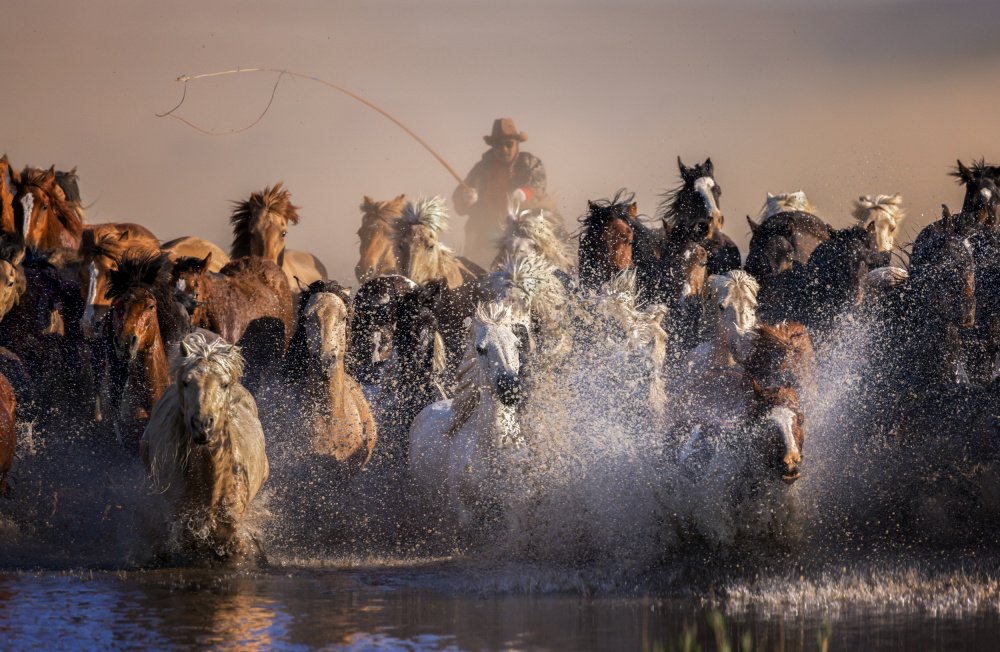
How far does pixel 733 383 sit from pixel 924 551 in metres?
1.23

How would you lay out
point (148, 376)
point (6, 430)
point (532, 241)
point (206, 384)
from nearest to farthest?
point (206, 384) < point (6, 430) < point (148, 376) < point (532, 241)

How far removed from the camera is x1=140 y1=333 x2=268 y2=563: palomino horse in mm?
5715

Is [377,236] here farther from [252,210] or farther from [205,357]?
[205,357]

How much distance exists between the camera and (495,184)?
13.9 meters

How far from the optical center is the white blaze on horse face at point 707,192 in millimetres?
8633

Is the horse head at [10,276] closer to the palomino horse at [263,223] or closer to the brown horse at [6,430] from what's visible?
the brown horse at [6,430]

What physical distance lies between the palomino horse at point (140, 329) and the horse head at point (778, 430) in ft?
10.9

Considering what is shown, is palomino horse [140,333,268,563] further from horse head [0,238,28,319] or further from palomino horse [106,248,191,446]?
horse head [0,238,28,319]

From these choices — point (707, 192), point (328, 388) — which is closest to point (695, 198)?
point (707, 192)

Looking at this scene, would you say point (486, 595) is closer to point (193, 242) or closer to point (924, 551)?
point (924, 551)

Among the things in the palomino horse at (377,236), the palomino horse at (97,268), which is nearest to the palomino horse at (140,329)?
the palomino horse at (97,268)

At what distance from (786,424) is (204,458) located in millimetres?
2776

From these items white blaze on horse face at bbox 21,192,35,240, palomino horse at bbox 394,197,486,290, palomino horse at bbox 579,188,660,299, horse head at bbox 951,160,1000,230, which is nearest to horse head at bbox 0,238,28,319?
white blaze on horse face at bbox 21,192,35,240

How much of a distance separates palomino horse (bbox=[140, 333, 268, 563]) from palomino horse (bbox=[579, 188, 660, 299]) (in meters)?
2.60
